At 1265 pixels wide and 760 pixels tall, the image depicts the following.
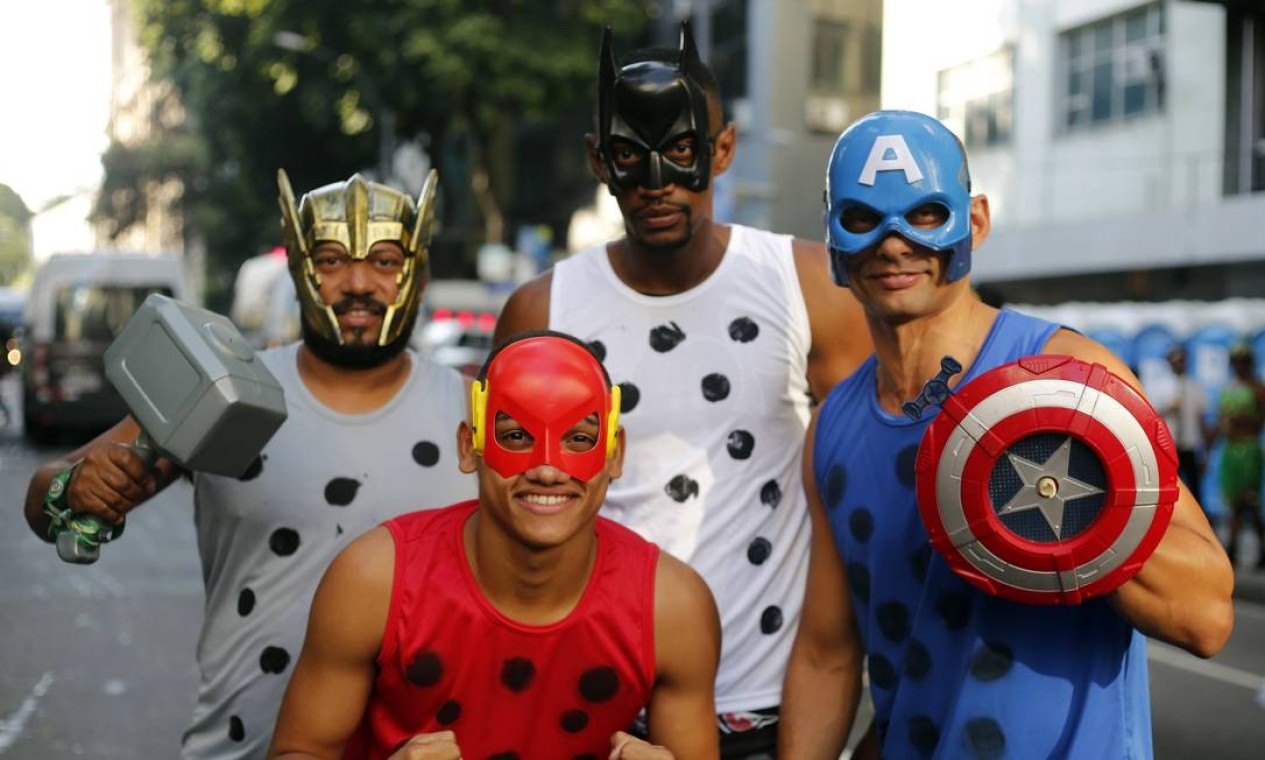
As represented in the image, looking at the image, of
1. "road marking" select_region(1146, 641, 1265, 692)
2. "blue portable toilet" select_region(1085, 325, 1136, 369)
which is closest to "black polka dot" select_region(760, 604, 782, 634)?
"road marking" select_region(1146, 641, 1265, 692)

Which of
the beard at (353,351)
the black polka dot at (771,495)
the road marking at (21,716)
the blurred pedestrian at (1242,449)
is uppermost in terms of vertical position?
the beard at (353,351)

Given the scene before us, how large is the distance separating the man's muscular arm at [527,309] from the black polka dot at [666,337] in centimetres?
26

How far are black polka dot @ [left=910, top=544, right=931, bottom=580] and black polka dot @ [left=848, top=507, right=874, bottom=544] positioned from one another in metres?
0.10

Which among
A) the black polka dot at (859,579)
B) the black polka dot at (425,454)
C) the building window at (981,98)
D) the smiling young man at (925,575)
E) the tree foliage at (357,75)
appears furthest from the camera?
the tree foliage at (357,75)

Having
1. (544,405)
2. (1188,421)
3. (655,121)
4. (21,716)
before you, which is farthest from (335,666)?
(1188,421)

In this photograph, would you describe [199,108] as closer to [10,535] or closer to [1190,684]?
[10,535]

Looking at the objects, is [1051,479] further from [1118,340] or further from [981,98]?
[981,98]

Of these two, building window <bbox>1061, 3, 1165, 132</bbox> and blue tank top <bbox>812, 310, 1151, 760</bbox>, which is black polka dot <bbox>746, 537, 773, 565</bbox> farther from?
building window <bbox>1061, 3, 1165, 132</bbox>

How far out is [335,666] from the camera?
261cm

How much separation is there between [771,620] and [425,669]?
1.04 m

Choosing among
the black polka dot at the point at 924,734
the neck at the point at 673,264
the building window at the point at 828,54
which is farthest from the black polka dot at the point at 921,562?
the building window at the point at 828,54

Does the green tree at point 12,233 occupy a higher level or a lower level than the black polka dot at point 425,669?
higher

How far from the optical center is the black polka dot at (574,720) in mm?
2697

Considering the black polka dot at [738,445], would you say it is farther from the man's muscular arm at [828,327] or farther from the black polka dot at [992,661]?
the black polka dot at [992,661]
